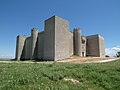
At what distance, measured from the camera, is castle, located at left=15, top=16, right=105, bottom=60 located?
1391 inches

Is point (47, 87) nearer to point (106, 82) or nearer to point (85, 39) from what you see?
point (106, 82)

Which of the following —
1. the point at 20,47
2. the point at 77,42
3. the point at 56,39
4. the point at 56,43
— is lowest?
the point at 20,47

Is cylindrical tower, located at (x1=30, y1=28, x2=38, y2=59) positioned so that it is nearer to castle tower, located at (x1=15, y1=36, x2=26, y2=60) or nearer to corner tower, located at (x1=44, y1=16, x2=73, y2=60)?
corner tower, located at (x1=44, y1=16, x2=73, y2=60)

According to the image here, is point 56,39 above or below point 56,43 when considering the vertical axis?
above

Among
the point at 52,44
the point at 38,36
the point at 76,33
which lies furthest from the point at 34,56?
the point at 76,33

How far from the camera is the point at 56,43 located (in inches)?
1363

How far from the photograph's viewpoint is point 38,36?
4484cm

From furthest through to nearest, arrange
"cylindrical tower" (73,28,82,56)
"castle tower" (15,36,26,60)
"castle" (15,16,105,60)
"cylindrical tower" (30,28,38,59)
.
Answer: "castle tower" (15,36,26,60), "cylindrical tower" (30,28,38,59), "cylindrical tower" (73,28,82,56), "castle" (15,16,105,60)

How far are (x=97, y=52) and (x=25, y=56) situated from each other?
2726cm

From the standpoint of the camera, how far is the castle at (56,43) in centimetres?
3534

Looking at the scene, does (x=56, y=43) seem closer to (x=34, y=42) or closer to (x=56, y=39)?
(x=56, y=39)

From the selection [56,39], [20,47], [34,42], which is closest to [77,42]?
[56,39]

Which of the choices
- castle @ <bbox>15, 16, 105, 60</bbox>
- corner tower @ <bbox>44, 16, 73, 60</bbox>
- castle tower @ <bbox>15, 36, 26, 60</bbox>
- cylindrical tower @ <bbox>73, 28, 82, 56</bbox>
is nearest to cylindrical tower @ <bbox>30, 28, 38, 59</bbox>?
castle @ <bbox>15, 16, 105, 60</bbox>

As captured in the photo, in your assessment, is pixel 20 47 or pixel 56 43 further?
pixel 20 47
